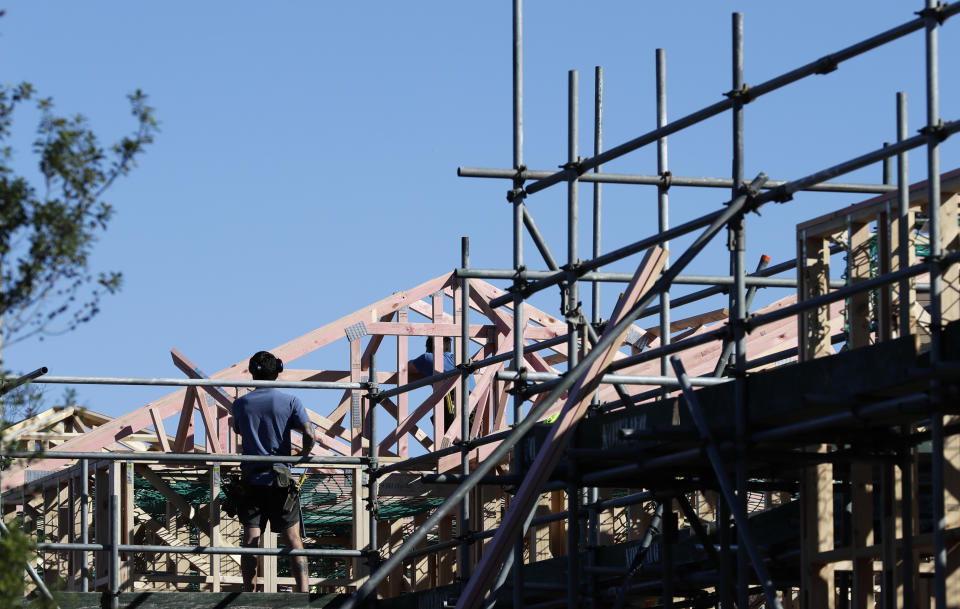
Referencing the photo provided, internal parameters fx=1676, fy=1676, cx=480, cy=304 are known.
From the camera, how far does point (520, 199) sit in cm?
1135

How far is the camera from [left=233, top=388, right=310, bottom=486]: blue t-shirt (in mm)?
12297

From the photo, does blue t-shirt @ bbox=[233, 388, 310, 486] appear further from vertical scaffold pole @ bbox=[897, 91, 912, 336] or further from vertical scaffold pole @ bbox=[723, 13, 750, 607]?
vertical scaffold pole @ bbox=[897, 91, 912, 336]

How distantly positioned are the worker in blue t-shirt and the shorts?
25.1 feet

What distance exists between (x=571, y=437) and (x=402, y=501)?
9.85 meters

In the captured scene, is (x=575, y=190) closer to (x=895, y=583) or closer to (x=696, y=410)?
(x=696, y=410)

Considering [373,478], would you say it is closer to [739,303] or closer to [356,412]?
[739,303]

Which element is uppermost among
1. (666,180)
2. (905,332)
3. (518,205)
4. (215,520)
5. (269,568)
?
(666,180)

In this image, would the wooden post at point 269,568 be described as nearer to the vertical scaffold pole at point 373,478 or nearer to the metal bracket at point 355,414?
the metal bracket at point 355,414

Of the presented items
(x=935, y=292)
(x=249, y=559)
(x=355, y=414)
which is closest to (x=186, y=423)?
(x=355, y=414)

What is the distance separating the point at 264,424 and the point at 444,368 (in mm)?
8763

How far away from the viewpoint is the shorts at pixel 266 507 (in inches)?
484

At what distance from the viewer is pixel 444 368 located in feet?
69.1

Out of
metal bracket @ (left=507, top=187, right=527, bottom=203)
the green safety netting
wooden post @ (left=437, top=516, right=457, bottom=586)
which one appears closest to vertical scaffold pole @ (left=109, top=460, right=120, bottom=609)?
metal bracket @ (left=507, top=187, right=527, bottom=203)

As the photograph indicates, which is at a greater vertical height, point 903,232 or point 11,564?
point 903,232
